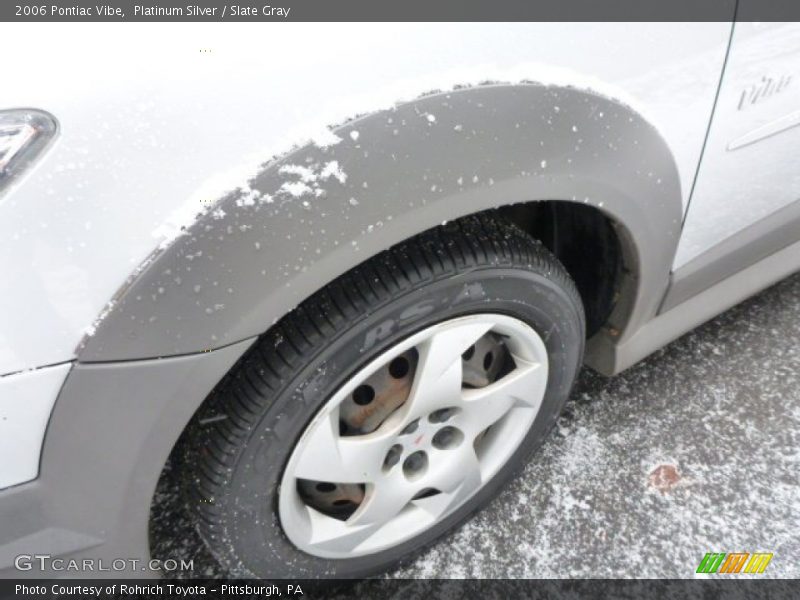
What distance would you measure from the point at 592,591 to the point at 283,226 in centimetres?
109

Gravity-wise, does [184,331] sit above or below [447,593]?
above

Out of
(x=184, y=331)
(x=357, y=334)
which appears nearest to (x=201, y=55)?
(x=184, y=331)

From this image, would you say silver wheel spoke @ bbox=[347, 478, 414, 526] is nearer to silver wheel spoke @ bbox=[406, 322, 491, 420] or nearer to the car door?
silver wheel spoke @ bbox=[406, 322, 491, 420]

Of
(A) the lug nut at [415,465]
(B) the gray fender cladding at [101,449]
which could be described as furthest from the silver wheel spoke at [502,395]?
(B) the gray fender cladding at [101,449]

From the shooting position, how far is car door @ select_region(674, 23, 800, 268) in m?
1.12

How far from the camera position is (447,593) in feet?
4.53

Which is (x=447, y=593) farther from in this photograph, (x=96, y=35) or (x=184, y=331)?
(x=96, y=35)

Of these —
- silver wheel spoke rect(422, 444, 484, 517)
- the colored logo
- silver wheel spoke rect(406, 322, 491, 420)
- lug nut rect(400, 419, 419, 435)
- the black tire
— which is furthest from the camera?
the colored logo

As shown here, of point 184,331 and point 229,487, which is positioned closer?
point 184,331

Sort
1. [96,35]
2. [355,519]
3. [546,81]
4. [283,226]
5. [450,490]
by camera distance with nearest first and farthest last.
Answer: [96,35], [283,226], [546,81], [355,519], [450,490]

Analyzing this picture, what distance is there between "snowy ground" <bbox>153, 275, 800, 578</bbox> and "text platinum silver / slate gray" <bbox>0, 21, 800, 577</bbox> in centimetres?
20
